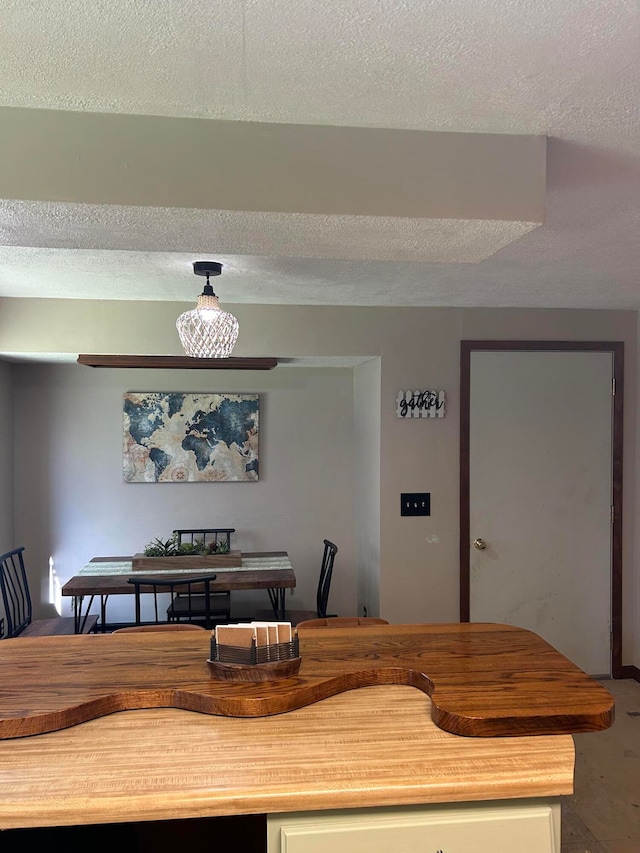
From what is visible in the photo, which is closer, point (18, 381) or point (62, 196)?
point (62, 196)

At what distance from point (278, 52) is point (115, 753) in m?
1.50

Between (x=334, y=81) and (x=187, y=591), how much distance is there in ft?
10.9

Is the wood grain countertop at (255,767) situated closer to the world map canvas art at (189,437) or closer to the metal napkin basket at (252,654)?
the metal napkin basket at (252,654)

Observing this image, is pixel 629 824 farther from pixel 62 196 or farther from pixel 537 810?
pixel 62 196

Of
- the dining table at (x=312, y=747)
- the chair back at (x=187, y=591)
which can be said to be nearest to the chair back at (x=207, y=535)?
the chair back at (x=187, y=591)

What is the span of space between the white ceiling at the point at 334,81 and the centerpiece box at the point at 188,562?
269 centimetres

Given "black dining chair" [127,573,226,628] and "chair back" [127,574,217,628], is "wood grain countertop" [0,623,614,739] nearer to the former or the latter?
"chair back" [127,574,217,628]

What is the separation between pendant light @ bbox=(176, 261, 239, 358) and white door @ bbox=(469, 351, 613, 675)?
1.87 metres

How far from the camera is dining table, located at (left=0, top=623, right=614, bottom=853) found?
4.32ft

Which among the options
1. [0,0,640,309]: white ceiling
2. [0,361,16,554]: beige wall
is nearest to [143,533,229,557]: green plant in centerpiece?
[0,361,16,554]: beige wall

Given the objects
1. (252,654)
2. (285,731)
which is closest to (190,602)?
(252,654)

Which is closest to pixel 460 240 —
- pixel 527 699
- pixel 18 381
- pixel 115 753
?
pixel 527 699

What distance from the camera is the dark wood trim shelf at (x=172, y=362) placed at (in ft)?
12.4

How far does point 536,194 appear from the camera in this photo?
5.06 ft
